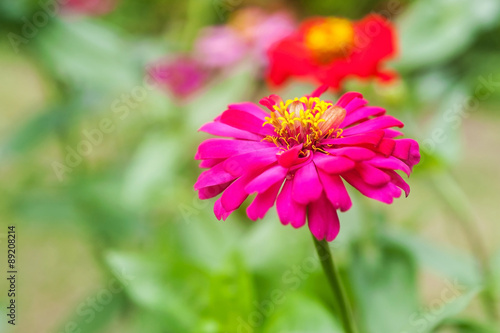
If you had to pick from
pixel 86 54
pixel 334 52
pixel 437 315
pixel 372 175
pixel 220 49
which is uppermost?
pixel 220 49

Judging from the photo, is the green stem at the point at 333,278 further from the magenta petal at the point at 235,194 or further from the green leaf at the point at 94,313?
the green leaf at the point at 94,313

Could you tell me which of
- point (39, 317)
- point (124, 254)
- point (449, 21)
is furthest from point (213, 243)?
point (39, 317)

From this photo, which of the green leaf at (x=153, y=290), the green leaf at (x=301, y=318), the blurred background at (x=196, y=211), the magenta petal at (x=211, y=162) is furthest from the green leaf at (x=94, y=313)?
the magenta petal at (x=211, y=162)

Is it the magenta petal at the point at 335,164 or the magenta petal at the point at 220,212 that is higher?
the magenta petal at the point at 335,164

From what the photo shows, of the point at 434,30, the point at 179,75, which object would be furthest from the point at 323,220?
the point at 179,75

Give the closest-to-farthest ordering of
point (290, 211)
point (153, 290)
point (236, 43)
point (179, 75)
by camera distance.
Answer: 1. point (290, 211)
2. point (153, 290)
3. point (179, 75)
4. point (236, 43)

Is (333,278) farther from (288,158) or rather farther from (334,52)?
(334,52)
